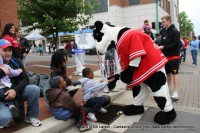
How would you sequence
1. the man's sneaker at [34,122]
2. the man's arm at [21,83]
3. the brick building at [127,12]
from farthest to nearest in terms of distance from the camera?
the brick building at [127,12]
the man's sneaker at [34,122]
the man's arm at [21,83]

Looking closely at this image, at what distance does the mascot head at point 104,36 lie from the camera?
4.56 meters

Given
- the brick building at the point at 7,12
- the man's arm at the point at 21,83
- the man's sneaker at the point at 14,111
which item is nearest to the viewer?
the man's sneaker at the point at 14,111

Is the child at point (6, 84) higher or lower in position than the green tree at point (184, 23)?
lower

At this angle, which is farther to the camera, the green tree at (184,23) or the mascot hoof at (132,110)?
the green tree at (184,23)

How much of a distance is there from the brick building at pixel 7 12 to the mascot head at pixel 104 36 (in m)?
5.16

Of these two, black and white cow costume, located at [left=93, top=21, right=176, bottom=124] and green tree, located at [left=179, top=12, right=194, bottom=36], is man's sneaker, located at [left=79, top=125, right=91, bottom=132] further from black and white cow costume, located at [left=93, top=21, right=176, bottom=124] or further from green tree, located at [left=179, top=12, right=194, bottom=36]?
green tree, located at [left=179, top=12, right=194, bottom=36]

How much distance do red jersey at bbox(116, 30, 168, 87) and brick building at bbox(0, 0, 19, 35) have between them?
5.71 m

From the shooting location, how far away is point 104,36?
4.58m

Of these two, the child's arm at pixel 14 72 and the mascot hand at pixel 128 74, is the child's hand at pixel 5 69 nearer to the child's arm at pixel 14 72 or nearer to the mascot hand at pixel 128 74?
the child's arm at pixel 14 72

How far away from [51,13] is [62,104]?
7.37m

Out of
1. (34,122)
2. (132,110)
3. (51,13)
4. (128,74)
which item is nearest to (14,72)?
(34,122)

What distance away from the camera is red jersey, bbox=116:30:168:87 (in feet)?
13.9

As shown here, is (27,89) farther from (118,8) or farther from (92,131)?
(118,8)

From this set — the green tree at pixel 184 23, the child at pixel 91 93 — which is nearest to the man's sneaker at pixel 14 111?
the child at pixel 91 93
